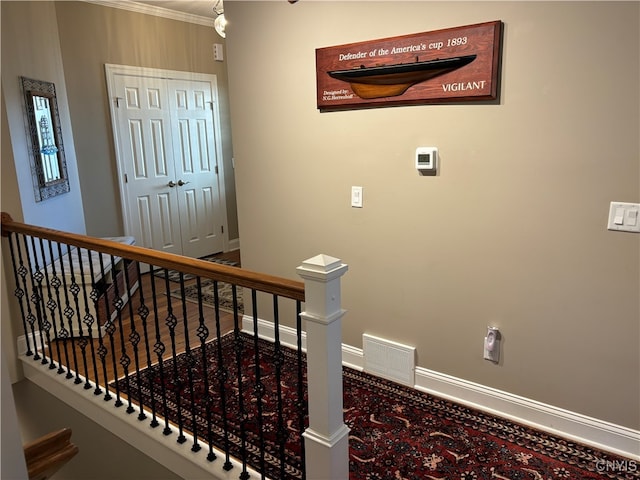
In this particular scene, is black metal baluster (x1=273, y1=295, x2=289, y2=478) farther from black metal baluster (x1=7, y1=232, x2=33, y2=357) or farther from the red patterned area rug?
black metal baluster (x1=7, y1=232, x2=33, y2=357)

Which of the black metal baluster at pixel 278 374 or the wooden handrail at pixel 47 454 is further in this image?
the black metal baluster at pixel 278 374

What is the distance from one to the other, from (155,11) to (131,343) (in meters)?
3.67

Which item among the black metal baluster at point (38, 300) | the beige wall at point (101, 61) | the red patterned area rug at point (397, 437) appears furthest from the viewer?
the beige wall at point (101, 61)

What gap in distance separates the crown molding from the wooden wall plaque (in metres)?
2.91

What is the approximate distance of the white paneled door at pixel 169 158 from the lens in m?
4.85

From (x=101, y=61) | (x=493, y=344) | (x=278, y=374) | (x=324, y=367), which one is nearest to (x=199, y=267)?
(x=278, y=374)

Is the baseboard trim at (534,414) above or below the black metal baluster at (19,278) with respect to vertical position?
below

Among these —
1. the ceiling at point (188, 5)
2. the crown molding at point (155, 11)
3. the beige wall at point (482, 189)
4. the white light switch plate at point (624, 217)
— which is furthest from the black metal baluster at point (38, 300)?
the white light switch plate at point (624, 217)

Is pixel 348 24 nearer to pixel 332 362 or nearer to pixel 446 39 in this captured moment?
pixel 446 39

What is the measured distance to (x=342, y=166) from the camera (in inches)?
111

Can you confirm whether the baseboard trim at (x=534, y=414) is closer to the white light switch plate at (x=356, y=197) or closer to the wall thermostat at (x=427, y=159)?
the white light switch plate at (x=356, y=197)

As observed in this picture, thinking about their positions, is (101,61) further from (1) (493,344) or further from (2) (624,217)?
(2) (624,217)

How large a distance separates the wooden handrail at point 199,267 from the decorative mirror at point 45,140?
120cm

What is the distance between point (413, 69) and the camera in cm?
239
